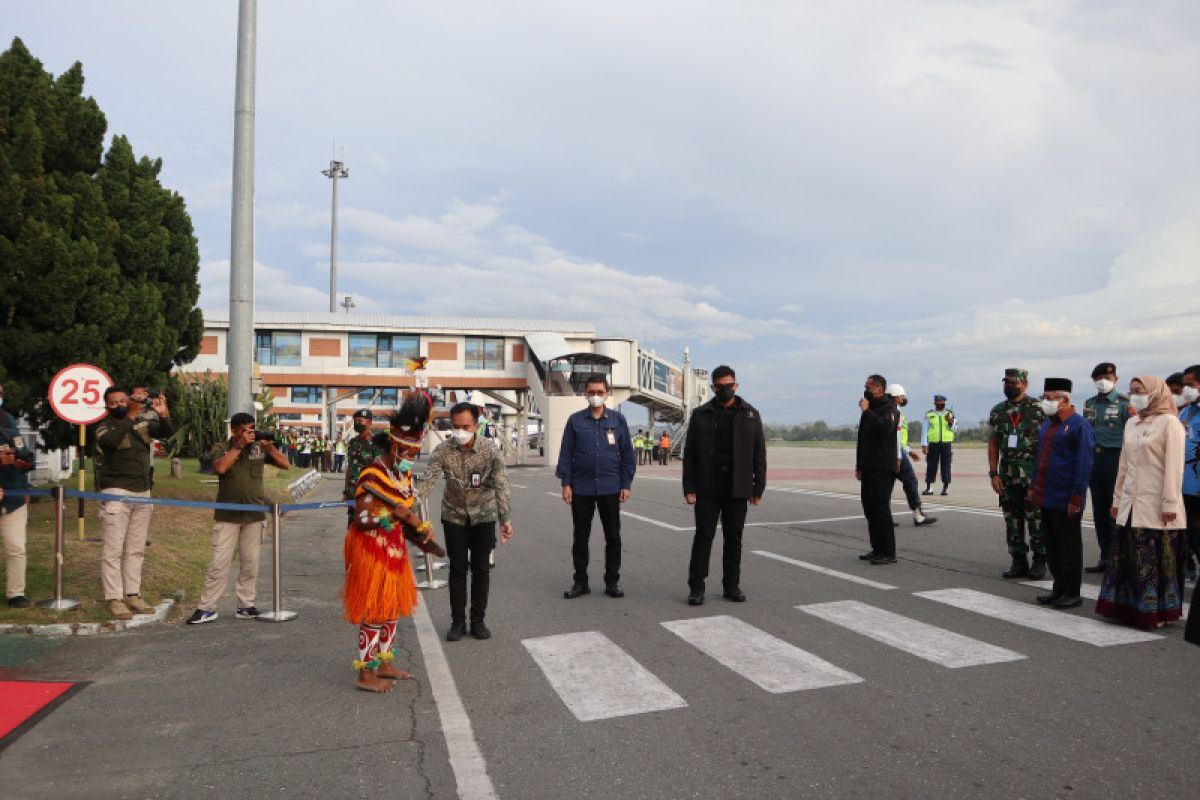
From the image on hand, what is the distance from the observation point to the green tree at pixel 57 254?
A: 1159 cm

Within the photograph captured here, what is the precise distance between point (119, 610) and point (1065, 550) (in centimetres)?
824

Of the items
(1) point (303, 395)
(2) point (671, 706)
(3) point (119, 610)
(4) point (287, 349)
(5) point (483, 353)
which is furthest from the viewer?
(1) point (303, 395)

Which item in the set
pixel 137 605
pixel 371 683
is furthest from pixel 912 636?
pixel 137 605

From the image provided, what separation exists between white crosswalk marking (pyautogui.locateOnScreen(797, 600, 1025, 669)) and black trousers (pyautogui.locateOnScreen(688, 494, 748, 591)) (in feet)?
2.49

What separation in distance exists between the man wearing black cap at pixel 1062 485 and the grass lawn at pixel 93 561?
8187mm

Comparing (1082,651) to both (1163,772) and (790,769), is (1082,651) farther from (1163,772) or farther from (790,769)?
(790,769)

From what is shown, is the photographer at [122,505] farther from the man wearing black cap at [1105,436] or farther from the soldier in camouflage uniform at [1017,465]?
the man wearing black cap at [1105,436]

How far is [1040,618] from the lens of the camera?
6.98m

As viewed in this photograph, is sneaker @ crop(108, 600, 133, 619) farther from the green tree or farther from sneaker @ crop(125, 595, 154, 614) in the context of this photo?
the green tree

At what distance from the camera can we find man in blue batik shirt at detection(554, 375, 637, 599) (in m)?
8.34

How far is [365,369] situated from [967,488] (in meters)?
39.3

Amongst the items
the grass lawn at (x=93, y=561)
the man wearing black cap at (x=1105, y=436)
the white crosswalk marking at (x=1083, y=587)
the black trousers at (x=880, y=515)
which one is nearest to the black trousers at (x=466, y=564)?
the grass lawn at (x=93, y=561)

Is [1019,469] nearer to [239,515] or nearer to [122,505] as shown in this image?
[239,515]

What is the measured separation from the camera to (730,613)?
24.3 ft
